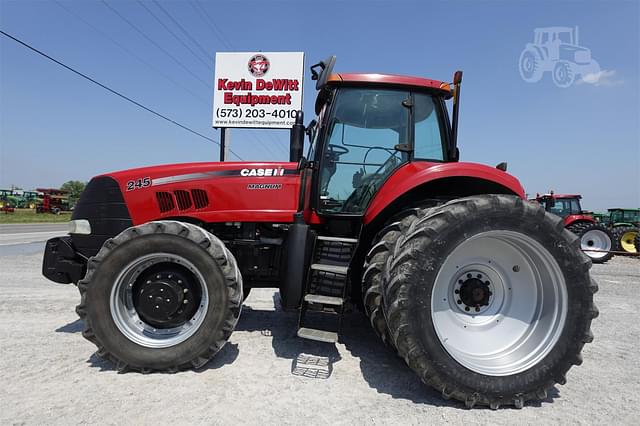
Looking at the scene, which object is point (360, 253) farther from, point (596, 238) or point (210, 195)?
point (596, 238)

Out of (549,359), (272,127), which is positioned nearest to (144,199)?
(549,359)

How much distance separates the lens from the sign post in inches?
407

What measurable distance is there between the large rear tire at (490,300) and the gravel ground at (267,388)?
0.66 feet

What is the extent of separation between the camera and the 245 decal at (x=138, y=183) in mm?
3020

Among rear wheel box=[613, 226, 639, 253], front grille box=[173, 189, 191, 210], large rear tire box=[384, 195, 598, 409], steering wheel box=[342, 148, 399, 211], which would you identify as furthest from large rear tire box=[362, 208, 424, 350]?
rear wheel box=[613, 226, 639, 253]

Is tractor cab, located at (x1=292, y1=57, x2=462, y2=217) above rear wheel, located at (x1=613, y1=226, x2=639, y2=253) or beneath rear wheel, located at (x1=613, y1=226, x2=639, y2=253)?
above

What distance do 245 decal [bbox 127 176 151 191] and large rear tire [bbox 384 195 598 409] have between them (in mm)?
2218

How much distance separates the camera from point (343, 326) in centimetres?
335

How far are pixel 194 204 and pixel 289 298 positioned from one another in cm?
120

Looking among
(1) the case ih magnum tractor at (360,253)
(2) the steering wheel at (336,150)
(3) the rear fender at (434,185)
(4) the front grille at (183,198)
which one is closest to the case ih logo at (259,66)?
(1) the case ih magnum tractor at (360,253)

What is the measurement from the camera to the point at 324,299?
2516 millimetres

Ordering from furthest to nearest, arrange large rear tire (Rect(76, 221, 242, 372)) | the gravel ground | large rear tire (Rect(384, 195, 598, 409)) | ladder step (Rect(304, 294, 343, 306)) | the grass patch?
1. the grass patch
2. ladder step (Rect(304, 294, 343, 306))
3. large rear tire (Rect(76, 221, 242, 372))
4. large rear tire (Rect(384, 195, 598, 409))
5. the gravel ground

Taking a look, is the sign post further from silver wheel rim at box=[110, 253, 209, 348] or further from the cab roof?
silver wheel rim at box=[110, 253, 209, 348]

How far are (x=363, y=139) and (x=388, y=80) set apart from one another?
1.71ft
